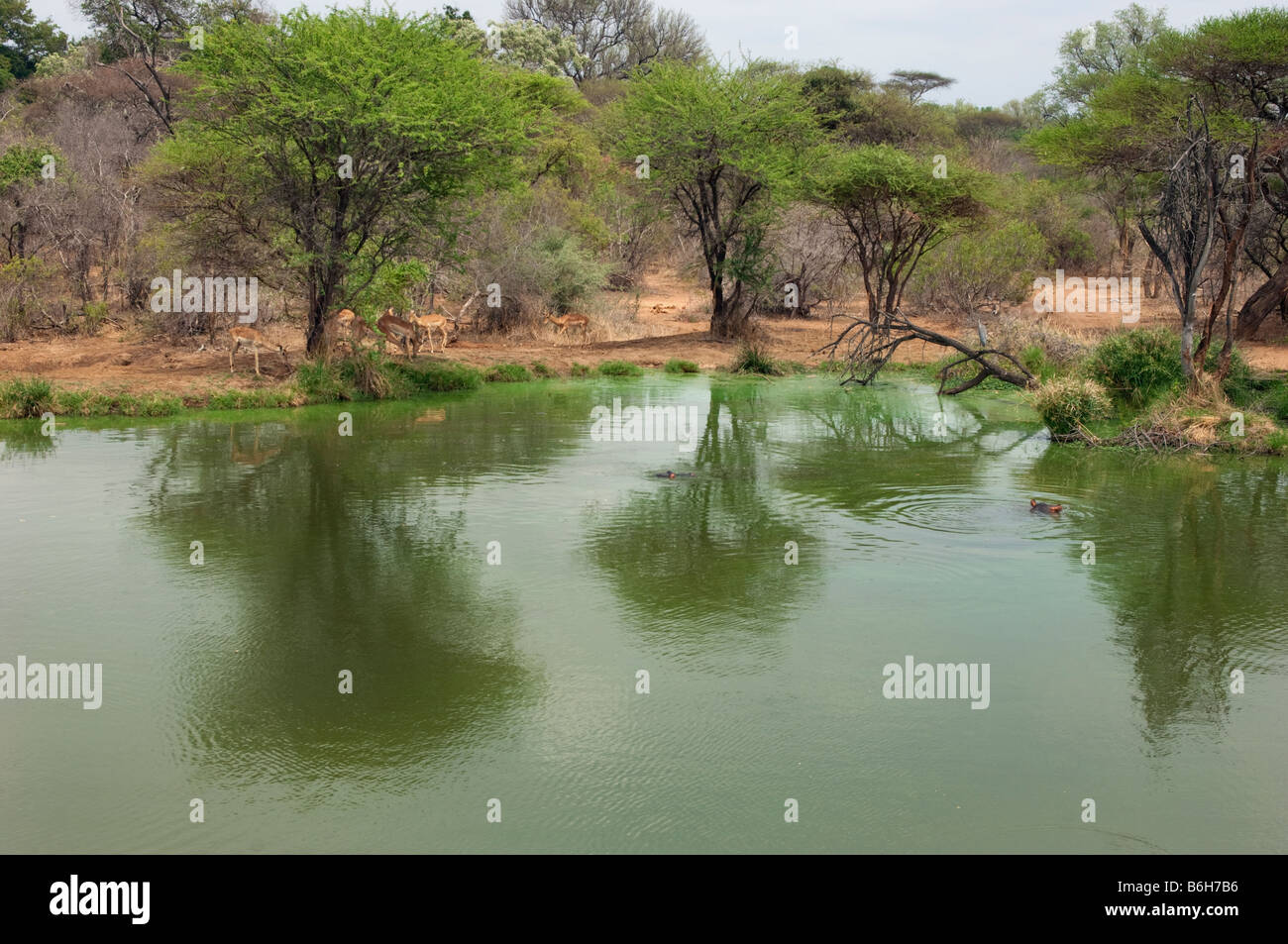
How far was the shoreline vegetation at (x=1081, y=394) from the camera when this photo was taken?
1312 centimetres

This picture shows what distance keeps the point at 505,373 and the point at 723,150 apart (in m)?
6.57

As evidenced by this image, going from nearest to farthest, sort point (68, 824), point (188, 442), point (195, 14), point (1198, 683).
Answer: point (68, 824) → point (1198, 683) → point (188, 442) → point (195, 14)

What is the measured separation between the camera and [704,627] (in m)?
7.09

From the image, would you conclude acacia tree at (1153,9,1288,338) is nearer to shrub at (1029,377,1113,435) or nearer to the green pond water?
shrub at (1029,377,1113,435)

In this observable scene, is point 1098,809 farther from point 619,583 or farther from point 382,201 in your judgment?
point 382,201

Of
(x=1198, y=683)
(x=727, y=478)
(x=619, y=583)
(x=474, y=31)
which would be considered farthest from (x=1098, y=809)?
(x=474, y=31)

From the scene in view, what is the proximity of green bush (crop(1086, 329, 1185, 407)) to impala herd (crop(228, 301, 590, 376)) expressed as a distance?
10342mm

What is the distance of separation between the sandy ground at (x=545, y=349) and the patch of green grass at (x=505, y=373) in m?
0.40

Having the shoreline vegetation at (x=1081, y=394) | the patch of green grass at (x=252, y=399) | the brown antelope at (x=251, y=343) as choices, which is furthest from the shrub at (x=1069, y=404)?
the brown antelope at (x=251, y=343)

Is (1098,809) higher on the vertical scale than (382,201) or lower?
lower

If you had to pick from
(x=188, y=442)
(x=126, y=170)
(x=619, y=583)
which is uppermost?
(x=126, y=170)

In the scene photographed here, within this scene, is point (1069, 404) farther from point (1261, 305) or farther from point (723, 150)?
point (723, 150)

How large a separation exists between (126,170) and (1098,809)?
24573 millimetres

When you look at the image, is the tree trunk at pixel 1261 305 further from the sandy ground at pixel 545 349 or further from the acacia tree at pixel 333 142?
the acacia tree at pixel 333 142
